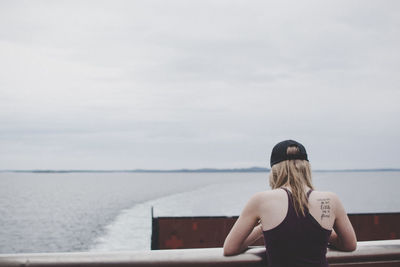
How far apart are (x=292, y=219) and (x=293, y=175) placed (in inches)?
10.2

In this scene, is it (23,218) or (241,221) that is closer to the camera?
(241,221)

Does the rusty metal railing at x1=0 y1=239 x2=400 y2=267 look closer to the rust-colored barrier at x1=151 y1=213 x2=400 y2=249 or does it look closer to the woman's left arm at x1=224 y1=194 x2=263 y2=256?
the woman's left arm at x1=224 y1=194 x2=263 y2=256

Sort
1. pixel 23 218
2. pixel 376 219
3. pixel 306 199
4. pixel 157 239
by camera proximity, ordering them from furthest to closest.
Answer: pixel 23 218
pixel 376 219
pixel 157 239
pixel 306 199

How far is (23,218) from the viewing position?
50.8m

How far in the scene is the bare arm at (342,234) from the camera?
7.18 ft

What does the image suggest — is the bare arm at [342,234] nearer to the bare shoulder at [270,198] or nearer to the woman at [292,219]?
the woman at [292,219]

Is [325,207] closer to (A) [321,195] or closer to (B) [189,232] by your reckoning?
(A) [321,195]

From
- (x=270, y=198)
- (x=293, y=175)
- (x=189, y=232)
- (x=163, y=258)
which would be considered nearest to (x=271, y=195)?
(x=270, y=198)

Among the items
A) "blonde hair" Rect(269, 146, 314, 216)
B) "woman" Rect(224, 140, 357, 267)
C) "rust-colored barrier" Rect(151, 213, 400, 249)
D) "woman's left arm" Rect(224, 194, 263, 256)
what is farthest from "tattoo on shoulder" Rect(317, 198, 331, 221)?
"rust-colored barrier" Rect(151, 213, 400, 249)

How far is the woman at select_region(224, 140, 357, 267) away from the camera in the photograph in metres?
2.02

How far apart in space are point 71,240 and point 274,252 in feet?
109

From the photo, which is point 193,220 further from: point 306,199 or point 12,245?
point 12,245

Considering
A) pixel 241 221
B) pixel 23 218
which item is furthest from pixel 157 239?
pixel 23 218

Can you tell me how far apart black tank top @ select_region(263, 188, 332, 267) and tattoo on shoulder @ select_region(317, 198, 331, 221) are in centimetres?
9
